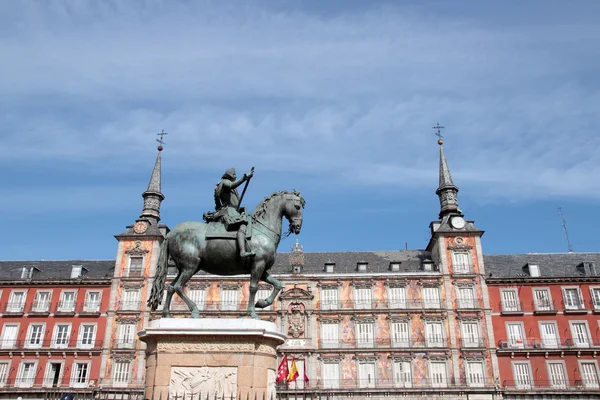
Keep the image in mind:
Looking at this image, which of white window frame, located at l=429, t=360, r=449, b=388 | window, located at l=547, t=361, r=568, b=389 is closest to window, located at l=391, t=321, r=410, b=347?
white window frame, located at l=429, t=360, r=449, b=388

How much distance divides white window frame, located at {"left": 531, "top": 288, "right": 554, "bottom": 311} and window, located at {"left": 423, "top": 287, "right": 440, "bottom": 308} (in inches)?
329

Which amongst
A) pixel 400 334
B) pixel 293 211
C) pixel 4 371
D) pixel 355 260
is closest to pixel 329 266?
pixel 355 260

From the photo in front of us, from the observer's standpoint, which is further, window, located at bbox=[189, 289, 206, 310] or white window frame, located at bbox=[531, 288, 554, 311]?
window, located at bbox=[189, 289, 206, 310]

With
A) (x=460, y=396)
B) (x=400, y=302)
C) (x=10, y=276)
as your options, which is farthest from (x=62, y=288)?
(x=460, y=396)

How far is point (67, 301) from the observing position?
47.0 meters

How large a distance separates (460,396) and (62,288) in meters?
36.3

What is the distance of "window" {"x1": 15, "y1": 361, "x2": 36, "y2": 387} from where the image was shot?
43.7m

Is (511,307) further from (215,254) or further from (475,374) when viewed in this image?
(215,254)

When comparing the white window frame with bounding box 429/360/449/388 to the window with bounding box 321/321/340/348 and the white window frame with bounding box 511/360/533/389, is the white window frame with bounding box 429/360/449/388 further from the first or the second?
the window with bounding box 321/321/340/348

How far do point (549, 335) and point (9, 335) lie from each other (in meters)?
47.5

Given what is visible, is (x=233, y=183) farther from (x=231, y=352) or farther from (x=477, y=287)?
(x=477, y=287)

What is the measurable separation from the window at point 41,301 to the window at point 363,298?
28.1 m

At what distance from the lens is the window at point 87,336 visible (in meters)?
45.2

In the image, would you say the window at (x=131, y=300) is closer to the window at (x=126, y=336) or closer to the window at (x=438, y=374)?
the window at (x=126, y=336)
